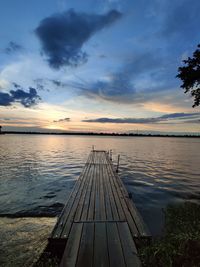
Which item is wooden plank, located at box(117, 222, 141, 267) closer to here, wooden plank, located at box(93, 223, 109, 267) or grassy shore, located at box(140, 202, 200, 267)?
grassy shore, located at box(140, 202, 200, 267)

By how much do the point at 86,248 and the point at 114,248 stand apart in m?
0.75

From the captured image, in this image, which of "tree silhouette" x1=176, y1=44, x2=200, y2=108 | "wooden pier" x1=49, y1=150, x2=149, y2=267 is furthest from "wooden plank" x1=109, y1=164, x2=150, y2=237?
"tree silhouette" x1=176, y1=44, x2=200, y2=108

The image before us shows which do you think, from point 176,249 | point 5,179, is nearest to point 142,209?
point 176,249

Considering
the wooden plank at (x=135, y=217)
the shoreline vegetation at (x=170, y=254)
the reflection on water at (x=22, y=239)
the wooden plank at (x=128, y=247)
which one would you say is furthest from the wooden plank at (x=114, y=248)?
the reflection on water at (x=22, y=239)

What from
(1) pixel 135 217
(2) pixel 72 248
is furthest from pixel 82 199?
(2) pixel 72 248

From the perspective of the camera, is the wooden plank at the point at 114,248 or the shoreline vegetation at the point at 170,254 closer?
the wooden plank at the point at 114,248

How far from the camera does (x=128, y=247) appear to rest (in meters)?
5.39

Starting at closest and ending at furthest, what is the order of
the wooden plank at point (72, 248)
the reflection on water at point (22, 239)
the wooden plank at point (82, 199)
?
the wooden plank at point (72, 248)
the reflection on water at point (22, 239)
the wooden plank at point (82, 199)

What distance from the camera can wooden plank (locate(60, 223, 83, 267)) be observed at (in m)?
4.73

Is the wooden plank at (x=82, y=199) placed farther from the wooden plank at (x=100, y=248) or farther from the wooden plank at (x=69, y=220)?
the wooden plank at (x=100, y=248)

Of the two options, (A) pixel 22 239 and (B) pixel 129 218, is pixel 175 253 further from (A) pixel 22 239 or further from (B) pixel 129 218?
(A) pixel 22 239

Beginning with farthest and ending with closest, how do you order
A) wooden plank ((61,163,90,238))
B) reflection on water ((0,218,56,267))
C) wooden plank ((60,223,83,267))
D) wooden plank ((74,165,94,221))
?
wooden plank ((74,165,94,221)) → reflection on water ((0,218,56,267)) → wooden plank ((61,163,90,238)) → wooden plank ((60,223,83,267))

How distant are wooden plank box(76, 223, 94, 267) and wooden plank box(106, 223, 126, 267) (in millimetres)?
493

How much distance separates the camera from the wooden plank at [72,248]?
4732 millimetres
